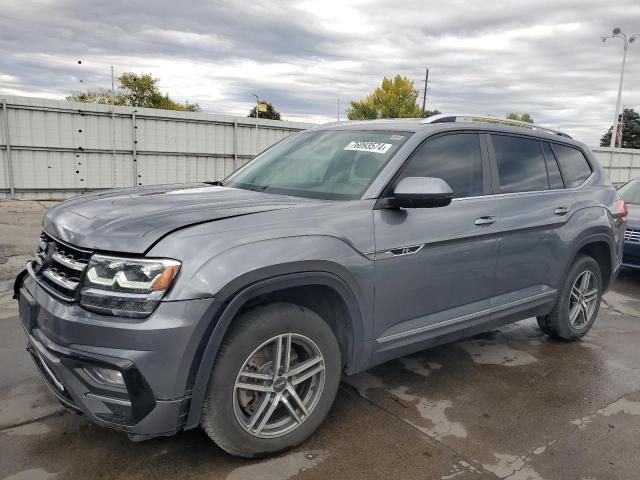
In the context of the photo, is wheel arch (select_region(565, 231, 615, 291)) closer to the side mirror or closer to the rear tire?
the rear tire

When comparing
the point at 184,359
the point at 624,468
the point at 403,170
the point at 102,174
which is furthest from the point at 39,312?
the point at 102,174

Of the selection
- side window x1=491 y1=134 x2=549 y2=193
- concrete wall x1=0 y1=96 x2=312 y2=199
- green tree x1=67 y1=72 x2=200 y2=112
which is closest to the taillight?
side window x1=491 y1=134 x2=549 y2=193

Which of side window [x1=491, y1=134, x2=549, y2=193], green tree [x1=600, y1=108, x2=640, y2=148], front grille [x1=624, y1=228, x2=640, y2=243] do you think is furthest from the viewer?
green tree [x1=600, y1=108, x2=640, y2=148]

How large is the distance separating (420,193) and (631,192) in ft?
24.2

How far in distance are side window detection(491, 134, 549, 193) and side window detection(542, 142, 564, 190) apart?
2.6 inches

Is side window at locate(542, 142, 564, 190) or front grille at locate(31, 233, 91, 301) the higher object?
side window at locate(542, 142, 564, 190)

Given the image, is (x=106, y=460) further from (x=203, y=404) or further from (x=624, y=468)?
(x=624, y=468)

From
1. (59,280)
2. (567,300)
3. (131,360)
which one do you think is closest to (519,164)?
(567,300)

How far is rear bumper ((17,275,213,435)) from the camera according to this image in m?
2.28

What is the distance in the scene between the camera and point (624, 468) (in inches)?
113

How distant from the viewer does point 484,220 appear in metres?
3.60

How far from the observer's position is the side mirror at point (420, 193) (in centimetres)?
297

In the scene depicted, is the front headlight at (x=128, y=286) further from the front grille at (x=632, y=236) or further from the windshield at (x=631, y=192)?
the windshield at (x=631, y=192)

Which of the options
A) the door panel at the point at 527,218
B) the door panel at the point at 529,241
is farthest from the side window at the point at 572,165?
the door panel at the point at 529,241
